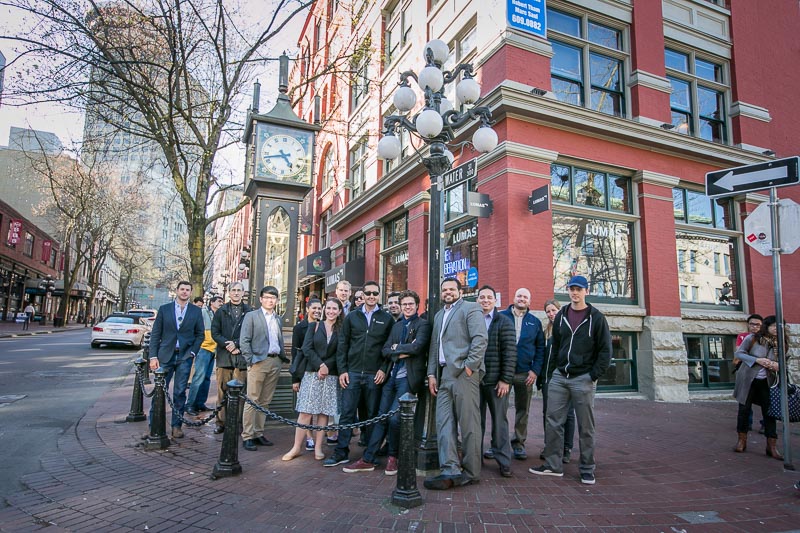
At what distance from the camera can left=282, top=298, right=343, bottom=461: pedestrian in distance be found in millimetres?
5582

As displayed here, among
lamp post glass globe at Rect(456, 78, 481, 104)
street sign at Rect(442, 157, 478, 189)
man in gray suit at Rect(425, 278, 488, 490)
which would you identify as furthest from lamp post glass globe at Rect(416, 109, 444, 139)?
man in gray suit at Rect(425, 278, 488, 490)

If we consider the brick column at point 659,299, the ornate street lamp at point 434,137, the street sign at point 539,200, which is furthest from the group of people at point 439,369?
the brick column at point 659,299

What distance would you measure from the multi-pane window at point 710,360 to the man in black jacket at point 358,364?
10173 mm

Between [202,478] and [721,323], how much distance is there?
1313cm

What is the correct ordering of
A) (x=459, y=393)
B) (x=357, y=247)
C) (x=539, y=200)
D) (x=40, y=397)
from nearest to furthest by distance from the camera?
(x=459, y=393) → (x=40, y=397) → (x=539, y=200) → (x=357, y=247)

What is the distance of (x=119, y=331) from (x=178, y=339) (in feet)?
53.4

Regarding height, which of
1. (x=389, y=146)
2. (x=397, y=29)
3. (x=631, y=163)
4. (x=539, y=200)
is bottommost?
(x=389, y=146)

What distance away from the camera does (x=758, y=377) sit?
6.50 m

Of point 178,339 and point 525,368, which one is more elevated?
point 178,339

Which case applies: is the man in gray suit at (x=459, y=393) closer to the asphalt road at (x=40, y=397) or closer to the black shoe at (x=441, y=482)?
the black shoe at (x=441, y=482)

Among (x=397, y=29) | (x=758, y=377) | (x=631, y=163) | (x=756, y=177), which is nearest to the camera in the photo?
(x=756, y=177)

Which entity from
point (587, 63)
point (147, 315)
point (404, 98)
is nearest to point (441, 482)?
point (404, 98)

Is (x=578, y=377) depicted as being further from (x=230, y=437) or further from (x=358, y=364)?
(x=230, y=437)

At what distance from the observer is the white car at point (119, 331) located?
789 inches
